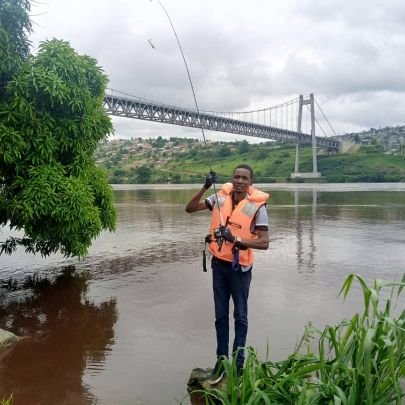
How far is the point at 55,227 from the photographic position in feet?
23.9

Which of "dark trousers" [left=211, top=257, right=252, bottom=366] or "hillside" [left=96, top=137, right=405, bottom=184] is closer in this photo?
"dark trousers" [left=211, top=257, right=252, bottom=366]

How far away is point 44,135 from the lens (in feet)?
22.7

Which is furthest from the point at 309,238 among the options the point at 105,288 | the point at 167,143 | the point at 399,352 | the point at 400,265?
the point at 167,143

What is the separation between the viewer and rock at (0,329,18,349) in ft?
18.4

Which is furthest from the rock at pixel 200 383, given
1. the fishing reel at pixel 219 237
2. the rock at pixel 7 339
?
the rock at pixel 7 339

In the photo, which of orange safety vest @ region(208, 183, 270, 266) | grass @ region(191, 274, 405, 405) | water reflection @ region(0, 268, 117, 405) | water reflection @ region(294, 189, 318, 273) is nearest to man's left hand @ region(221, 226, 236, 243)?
orange safety vest @ region(208, 183, 270, 266)

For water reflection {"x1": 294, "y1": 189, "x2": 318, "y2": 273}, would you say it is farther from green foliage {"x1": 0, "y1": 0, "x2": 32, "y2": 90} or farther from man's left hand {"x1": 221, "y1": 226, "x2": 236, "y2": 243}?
green foliage {"x1": 0, "y1": 0, "x2": 32, "y2": 90}

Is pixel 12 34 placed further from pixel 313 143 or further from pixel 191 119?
pixel 313 143

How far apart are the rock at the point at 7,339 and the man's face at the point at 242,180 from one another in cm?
370

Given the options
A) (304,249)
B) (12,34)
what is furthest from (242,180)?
(304,249)

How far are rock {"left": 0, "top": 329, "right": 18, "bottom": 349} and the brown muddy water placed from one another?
0.41 ft

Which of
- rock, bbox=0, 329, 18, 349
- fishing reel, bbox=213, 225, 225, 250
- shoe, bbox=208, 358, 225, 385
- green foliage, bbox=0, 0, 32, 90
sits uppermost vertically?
green foliage, bbox=0, 0, 32, 90

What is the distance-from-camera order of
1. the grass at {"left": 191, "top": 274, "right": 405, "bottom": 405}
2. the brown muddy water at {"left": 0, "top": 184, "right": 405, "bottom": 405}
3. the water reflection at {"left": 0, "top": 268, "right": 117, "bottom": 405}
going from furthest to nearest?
1. the brown muddy water at {"left": 0, "top": 184, "right": 405, "bottom": 405}
2. the water reflection at {"left": 0, "top": 268, "right": 117, "bottom": 405}
3. the grass at {"left": 191, "top": 274, "right": 405, "bottom": 405}

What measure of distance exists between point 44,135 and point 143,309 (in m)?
3.26
